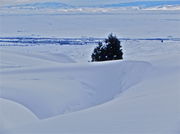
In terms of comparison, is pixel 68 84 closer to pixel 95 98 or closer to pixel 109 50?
pixel 95 98

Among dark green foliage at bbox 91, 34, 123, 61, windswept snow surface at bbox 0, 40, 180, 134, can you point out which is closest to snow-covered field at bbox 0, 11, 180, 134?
windswept snow surface at bbox 0, 40, 180, 134

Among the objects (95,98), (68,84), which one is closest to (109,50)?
(68,84)

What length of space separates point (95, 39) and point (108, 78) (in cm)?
3913

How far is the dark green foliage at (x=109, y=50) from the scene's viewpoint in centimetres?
1606

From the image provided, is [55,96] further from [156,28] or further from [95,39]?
[156,28]

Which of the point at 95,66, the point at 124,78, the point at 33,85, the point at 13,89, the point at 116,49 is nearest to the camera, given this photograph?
the point at 13,89

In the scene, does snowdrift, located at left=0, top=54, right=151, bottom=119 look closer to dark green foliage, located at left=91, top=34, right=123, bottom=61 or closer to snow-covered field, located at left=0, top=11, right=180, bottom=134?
snow-covered field, located at left=0, top=11, right=180, bottom=134

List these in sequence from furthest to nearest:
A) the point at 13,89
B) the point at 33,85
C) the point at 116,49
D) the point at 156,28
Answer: the point at 156,28
the point at 116,49
the point at 33,85
the point at 13,89

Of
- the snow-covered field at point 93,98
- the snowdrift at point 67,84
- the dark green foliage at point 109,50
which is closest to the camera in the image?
the snow-covered field at point 93,98

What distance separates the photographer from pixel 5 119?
500 centimetres

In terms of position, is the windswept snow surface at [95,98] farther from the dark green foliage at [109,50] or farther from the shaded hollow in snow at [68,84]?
the dark green foliage at [109,50]

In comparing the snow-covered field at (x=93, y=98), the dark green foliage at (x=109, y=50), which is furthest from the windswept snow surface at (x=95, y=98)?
the dark green foliage at (x=109, y=50)

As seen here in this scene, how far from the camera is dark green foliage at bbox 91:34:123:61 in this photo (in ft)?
52.7

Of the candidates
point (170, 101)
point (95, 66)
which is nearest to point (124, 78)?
point (95, 66)
